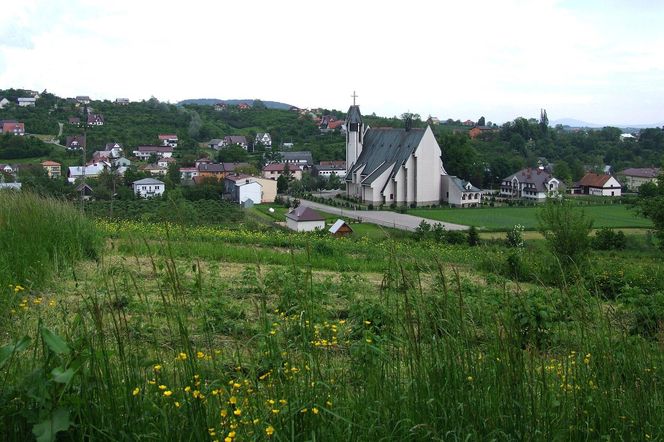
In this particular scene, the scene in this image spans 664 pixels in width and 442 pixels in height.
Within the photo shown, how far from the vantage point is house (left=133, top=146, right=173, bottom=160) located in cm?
6734

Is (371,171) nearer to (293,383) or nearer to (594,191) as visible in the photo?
(594,191)

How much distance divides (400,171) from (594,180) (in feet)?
80.2

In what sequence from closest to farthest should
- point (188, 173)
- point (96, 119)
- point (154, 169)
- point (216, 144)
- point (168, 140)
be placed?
point (154, 169)
point (188, 173)
point (168, 140)
point (96, 119)
point (216, 144)

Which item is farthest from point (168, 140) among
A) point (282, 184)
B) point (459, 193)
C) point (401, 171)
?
point (459, 193)

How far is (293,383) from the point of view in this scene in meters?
2.94

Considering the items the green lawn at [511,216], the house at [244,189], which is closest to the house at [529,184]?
the green lawn at [511,216]

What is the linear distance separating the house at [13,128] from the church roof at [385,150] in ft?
115

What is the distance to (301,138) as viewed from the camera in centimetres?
10294

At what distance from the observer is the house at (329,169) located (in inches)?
2820

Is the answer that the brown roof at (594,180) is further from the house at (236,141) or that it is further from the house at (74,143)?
the house at (74,143)

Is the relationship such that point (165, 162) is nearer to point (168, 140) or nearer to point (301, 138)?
point (168, 140)

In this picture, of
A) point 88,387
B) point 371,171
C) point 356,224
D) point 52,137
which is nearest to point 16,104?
point 52,137

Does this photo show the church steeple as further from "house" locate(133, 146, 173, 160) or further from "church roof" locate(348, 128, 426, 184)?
"house" locate(133, 146, 173, 160)

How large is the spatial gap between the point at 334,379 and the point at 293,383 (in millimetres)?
307
